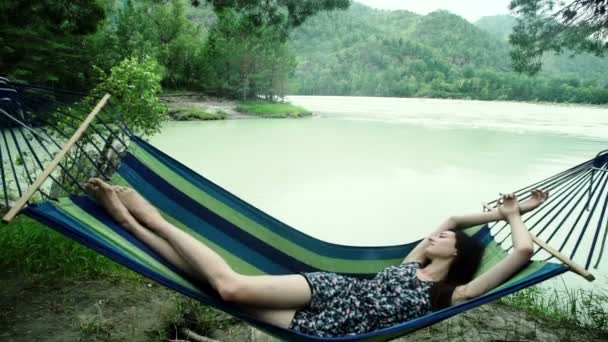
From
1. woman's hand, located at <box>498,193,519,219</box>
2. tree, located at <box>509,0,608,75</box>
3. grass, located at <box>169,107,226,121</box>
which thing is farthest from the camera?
grass, located at <box>169,107,226,121</box>

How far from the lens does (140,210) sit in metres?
1.34

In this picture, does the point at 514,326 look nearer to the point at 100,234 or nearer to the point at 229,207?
the point at 229,207

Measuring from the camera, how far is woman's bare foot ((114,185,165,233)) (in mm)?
1301

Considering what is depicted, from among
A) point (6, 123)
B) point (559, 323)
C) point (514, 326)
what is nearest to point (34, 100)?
point (6, 123)

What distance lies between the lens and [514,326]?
1.90m

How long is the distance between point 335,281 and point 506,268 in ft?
1.61

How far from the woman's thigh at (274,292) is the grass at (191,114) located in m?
14.9

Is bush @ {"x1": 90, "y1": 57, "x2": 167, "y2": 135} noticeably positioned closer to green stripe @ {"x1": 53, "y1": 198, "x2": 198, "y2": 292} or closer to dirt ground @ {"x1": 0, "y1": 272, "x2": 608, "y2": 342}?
dirt ground @ {"x1": 0, "y1": 272, "x2": 608, "y2": 342}

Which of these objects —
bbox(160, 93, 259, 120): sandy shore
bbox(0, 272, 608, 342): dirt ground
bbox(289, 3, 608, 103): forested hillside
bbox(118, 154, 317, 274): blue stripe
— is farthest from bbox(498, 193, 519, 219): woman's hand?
bbox(289, 3, 608, 103): forested hillside

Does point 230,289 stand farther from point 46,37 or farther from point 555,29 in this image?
point 46,37

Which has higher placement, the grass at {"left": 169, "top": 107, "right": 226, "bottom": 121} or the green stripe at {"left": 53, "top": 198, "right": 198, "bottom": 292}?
the green stripe at {"left": 53, "top": 198, "right": 198, "bottom": 292}

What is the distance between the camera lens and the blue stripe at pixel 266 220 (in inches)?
69.6

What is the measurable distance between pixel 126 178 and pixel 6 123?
48 centimetres

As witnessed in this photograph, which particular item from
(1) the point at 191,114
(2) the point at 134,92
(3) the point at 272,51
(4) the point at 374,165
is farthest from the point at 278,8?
(3) the point at 272,51
